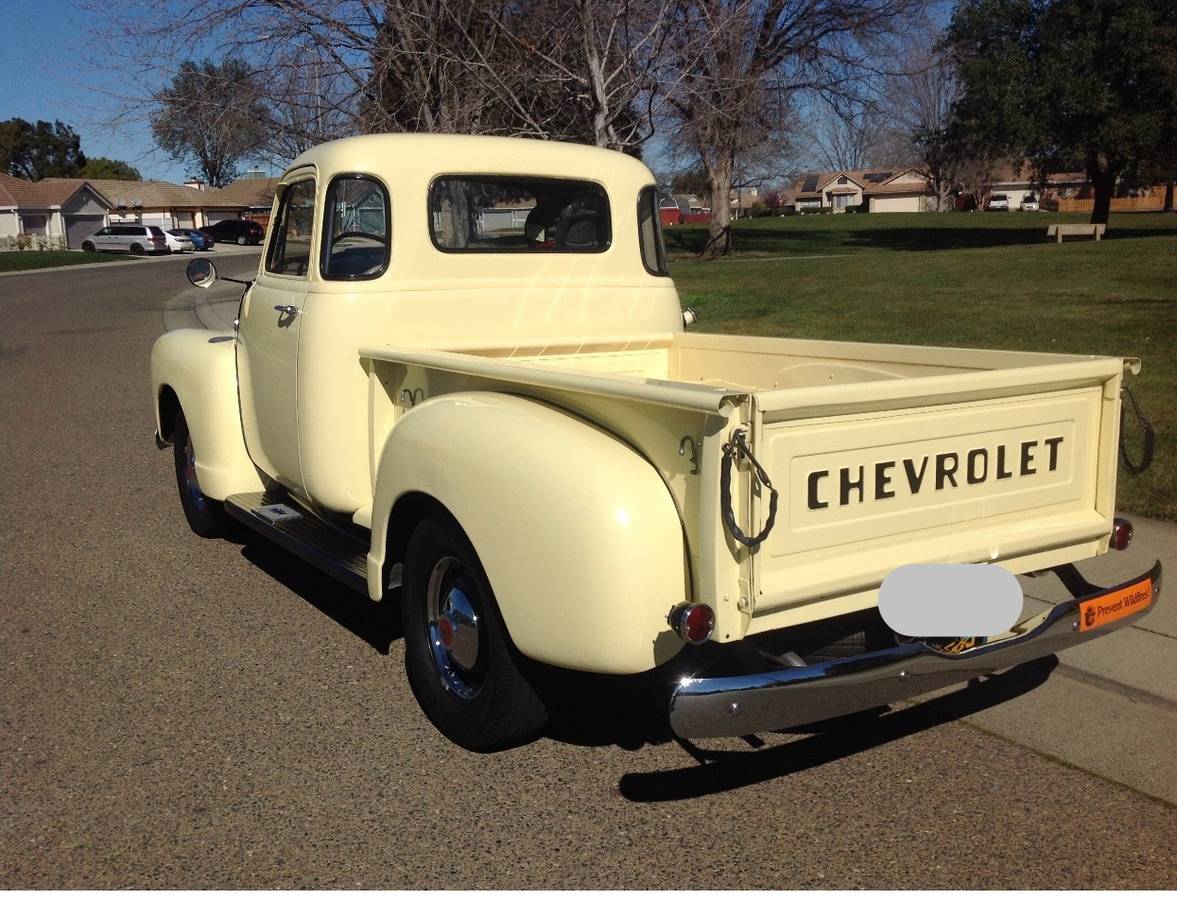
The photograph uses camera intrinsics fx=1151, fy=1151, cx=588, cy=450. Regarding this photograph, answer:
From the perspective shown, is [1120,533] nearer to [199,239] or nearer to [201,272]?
[201,272]

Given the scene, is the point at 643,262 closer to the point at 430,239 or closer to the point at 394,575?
the point at 430,239

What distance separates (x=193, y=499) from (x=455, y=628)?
329cm

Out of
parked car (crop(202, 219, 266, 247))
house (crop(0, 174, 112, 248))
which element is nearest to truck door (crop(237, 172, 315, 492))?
parked car (crop(202, 219, 266, 247))

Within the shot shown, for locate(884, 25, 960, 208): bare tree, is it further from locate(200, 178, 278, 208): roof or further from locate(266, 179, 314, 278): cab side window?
locate(200, 178, 278, 208): roof

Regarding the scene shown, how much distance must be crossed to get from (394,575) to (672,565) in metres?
1.44

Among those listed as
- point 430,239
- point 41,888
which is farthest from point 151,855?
point 430,239

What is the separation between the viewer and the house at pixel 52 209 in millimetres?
69000

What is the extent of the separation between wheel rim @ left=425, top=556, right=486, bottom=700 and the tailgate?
107 cm

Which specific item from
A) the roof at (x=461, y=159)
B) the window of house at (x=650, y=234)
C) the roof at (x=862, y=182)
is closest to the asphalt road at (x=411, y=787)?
the roof at (x=461, y=159)

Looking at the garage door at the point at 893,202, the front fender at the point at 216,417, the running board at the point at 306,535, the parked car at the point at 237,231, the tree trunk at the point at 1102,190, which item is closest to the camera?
the running board at the point at 306,535

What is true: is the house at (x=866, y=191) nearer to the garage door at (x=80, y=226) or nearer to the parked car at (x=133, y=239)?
the garage door at (x=80, y=226)

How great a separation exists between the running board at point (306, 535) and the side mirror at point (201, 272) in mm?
1267

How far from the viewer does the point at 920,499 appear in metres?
3.39

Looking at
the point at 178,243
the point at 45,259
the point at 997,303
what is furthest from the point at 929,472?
the point at 178,243
